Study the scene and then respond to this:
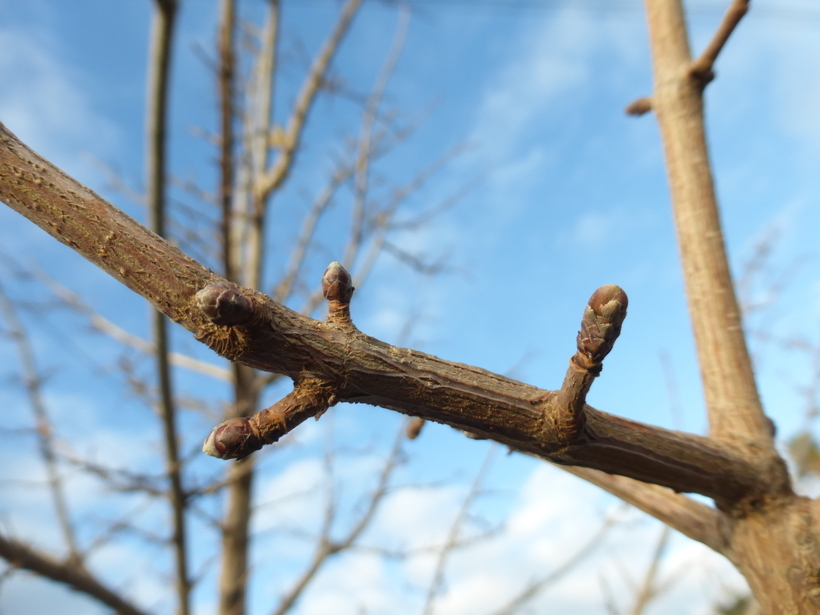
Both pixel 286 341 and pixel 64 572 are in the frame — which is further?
pixel 64 572

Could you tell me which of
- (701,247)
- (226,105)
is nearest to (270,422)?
(701,247)

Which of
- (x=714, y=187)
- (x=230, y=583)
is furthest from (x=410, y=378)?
(x=230, y=583)

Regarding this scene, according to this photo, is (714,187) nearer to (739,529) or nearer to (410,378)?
(739,529)

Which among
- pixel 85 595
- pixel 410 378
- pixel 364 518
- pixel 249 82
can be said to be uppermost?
pixel 249 82

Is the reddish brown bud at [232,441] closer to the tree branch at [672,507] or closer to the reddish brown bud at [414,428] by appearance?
the reddish brown bud at [414,428]

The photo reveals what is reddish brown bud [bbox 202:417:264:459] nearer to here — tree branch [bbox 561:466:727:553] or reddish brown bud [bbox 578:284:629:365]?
reddish brown bud [bbox 578:284:629:365]

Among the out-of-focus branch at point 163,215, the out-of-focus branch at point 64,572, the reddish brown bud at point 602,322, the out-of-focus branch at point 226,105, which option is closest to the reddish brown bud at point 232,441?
the reddish brown bud at point 602,322

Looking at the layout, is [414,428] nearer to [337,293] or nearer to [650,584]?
[337,293]
